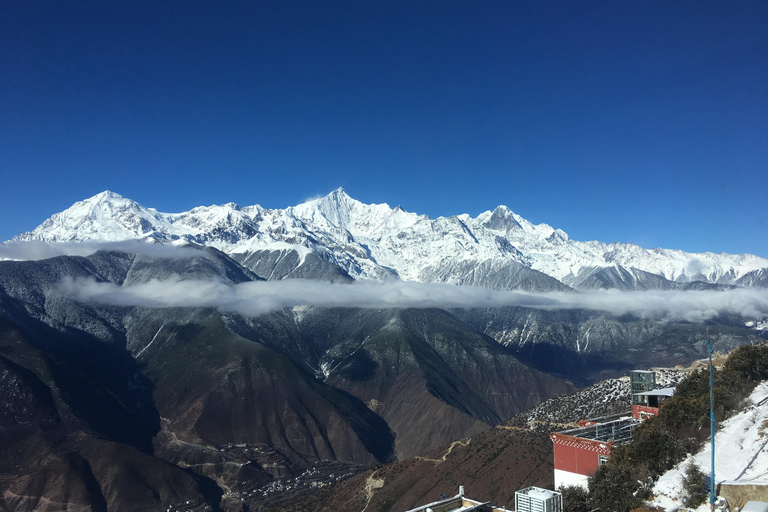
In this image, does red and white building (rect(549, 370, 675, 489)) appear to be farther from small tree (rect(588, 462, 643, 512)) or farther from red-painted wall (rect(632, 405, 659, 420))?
small tree (rect(588, 462, 643, 512))

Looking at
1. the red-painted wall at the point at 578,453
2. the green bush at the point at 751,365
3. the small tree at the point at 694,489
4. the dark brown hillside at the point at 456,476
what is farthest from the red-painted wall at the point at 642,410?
the small tree at the point at 694,489

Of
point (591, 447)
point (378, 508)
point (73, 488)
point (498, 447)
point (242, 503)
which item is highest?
point (591, 447)

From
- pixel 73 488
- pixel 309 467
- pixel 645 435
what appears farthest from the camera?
pixel 309 467

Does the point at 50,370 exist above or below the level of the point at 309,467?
above

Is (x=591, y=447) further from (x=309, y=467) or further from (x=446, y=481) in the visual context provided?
(x=309, y=467)

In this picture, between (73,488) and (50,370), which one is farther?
(50,370)

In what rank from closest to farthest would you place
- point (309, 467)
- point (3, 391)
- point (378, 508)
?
point (378, 508), point (3, 391), point (309, 467)

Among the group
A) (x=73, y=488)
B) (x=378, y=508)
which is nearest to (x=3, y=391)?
(x=73, y=488)
